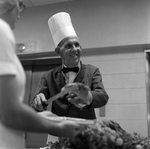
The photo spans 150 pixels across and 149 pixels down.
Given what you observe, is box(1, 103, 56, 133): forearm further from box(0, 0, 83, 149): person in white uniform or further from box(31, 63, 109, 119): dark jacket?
box(31, 63, 109, 119): dark jacket

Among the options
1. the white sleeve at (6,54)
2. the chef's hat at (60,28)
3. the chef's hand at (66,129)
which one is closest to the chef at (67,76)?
the chef's hat at (60,28)

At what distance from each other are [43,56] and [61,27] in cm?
133

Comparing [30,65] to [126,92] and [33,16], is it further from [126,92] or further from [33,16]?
[126,92]

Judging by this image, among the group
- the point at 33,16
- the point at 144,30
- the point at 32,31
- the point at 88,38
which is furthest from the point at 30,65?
the point at 144,30

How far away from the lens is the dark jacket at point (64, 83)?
1339 millimetres

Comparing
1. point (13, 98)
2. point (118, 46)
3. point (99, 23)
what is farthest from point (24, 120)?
point (99, 23)

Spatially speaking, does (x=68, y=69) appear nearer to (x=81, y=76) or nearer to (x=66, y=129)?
(x=81, y=76)

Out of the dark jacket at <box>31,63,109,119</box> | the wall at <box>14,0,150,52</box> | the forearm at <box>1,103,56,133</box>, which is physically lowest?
the forearm at <box>1,103,56,133</box>

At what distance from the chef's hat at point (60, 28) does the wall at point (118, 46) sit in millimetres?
968

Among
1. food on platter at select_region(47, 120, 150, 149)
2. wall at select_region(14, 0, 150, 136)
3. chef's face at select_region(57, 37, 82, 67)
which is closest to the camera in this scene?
food on platter at select_region(47, 120, 150, 149)

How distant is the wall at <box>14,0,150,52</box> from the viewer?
8.02 feet

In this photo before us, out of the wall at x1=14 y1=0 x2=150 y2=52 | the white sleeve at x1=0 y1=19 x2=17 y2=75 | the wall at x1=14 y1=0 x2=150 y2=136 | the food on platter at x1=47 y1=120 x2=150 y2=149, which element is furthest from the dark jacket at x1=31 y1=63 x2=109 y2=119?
the wall at x1=14 y1=0 x2=150 y2=52

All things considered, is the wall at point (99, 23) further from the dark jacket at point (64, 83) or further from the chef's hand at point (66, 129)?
the chef's hand at point (66, 129)

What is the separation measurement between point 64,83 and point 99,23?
131 centimetres
